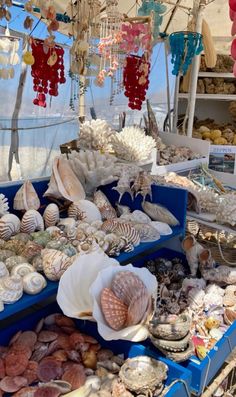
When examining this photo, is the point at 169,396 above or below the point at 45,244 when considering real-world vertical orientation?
below

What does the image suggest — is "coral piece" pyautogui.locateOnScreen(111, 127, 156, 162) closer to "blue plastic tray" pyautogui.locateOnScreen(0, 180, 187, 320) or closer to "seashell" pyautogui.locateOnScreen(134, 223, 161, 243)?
"blue plastic tray" pyautogui.locateOnScreen(0, 180, 187, 320)

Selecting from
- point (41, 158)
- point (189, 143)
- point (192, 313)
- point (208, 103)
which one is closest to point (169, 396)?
point (192, 313)

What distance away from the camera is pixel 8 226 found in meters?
1.01

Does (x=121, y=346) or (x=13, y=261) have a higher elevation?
(x=13, y=261)

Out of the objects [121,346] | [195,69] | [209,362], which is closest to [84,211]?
[121,346]

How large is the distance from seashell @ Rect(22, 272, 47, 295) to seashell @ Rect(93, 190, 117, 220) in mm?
441

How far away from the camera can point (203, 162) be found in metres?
2.39

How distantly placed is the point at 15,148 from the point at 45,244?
1.98 m

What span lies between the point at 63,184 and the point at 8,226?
285 millimetres

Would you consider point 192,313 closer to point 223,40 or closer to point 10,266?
point 10,266

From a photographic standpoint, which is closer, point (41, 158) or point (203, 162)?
point (203, 162)

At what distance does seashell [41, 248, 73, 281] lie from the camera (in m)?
0.87

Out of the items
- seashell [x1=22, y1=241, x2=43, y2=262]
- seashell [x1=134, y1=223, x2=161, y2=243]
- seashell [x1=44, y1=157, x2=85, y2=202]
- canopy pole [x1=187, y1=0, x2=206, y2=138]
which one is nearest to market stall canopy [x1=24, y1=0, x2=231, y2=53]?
canopy pole [x1=187, y1=0, x2=206, y2=138]

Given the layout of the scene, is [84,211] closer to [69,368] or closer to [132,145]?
[69,368]
